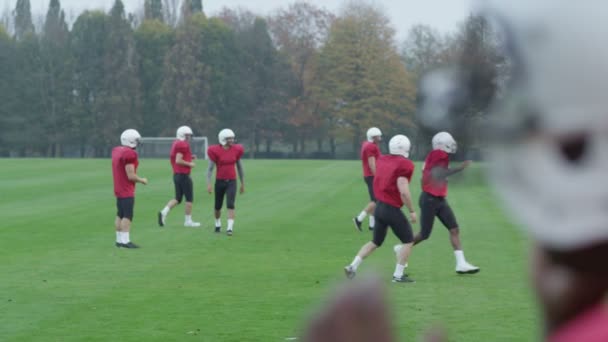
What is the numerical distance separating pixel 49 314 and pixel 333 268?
5431 mm

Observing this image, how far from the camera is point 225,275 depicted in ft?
51.1

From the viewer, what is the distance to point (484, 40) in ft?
3.90

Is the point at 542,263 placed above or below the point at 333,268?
above

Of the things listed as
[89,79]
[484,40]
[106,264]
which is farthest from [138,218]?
[89,79]

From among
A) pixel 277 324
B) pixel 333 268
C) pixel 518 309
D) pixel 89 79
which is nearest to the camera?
pixel 277 324

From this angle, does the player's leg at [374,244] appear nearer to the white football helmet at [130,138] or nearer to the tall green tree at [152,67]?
the white football helmet at [130,138]

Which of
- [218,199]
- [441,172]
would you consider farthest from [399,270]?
[441,172]

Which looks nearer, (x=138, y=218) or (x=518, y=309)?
(x=518, y=309)

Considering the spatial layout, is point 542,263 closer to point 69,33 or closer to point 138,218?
point 138,218

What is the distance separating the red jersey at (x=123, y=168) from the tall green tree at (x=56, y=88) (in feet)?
235

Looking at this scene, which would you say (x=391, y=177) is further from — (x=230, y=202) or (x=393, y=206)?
(x=230, y=202)

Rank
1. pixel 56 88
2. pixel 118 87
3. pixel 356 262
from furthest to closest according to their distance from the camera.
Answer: pixel 56 88, pixel 118 87, pixel 356 262

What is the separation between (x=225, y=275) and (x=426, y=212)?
293 centimetres

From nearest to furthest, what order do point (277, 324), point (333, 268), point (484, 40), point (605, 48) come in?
point (605, 48) → point (484, 40) → point (277, 324) → point (333, 268)
